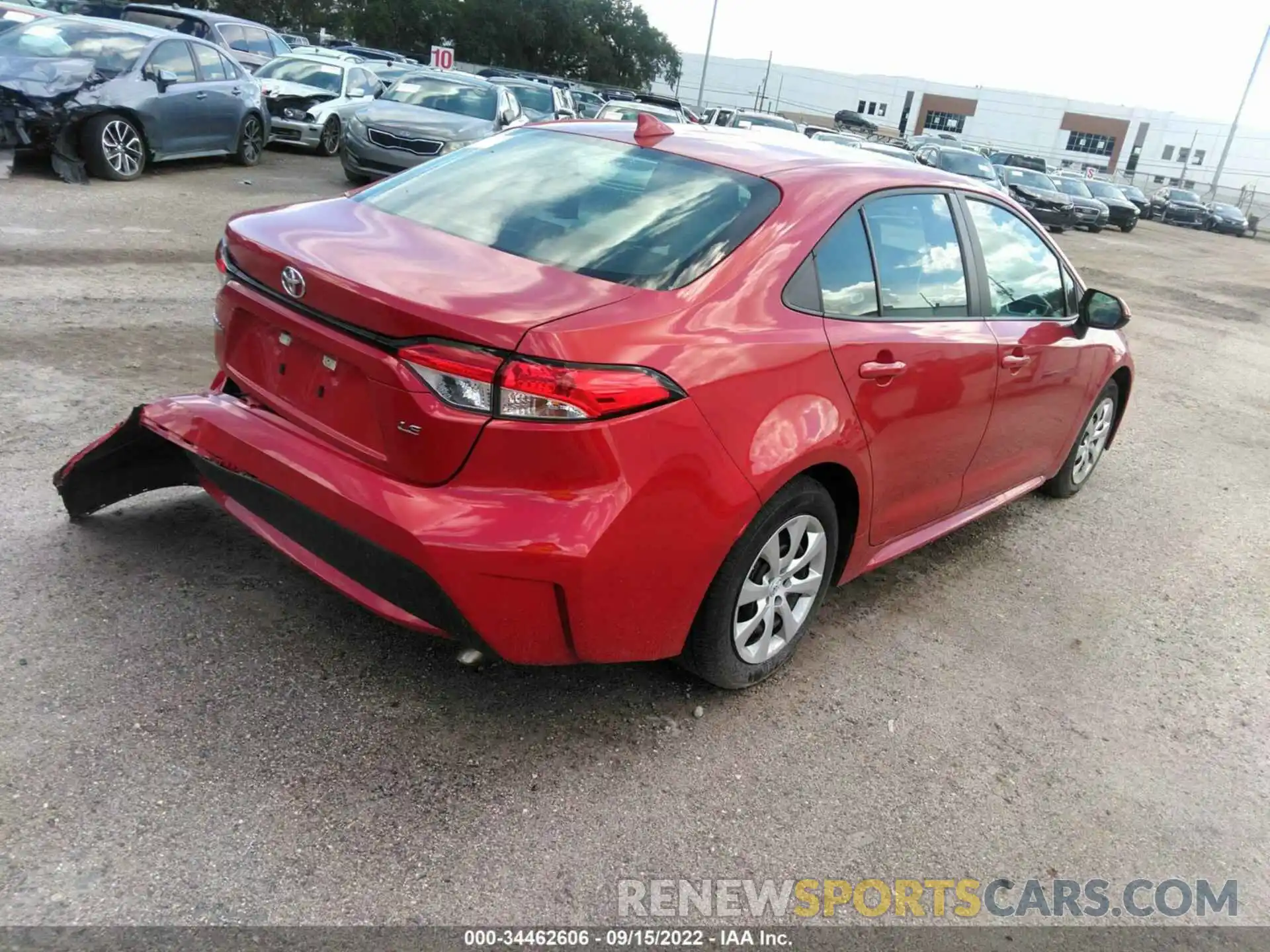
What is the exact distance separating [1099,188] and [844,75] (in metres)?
77.6

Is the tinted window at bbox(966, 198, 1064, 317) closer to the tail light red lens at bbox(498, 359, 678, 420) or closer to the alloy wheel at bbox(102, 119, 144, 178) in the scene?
the tail light red lens at bbox(498, 359, 678, 420)

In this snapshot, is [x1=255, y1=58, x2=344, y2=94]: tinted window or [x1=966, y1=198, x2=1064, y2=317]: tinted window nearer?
[x1=966, y1=198, x2=1064, y2=317]: tinted window

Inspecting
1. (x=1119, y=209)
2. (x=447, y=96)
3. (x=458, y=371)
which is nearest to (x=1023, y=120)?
(x=1119, y=209)

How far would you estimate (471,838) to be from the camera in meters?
2.53

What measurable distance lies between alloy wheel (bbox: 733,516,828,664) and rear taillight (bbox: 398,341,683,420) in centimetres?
84

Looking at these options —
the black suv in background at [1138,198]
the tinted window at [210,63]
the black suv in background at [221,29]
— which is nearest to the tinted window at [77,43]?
the tinted window at [210,63]

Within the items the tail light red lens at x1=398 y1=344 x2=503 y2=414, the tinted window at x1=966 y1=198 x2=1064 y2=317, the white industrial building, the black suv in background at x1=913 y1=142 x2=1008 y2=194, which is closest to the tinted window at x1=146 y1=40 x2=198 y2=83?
the tinted window at x1=966 y1=198 x2=1064 y2=317

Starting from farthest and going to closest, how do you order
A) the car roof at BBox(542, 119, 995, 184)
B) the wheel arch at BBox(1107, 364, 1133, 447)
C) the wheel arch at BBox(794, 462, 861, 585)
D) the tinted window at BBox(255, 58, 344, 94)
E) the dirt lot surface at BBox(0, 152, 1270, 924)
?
the tinted window at BBox(255, 58, 344, 94), the wheel arch at BBox(1107, 364, 1133, 447), the car roof at BBox(542, 119, 995, 184), the wheel arch at BBox(794, 462, 861, 585), the dirt lot surface at BBox(0, 152, 1270, 924)

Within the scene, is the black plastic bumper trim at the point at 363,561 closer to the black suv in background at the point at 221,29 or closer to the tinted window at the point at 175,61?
the tinted window at the point at 175,61

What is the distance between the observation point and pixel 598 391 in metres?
2.47

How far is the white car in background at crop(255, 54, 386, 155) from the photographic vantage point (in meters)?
15.6

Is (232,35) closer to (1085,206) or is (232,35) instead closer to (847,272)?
(847,272)

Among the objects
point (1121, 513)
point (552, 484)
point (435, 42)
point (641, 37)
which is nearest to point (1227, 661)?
point (1121, 513)

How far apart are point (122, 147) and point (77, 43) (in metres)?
1.09
